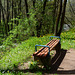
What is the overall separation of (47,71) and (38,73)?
455mm

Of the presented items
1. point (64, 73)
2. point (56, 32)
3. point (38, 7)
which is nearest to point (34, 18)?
point (38, 7)

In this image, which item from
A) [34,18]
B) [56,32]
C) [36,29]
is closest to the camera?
[56,32]

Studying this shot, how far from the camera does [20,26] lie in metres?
13.0

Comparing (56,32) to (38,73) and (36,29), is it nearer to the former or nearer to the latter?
(36,29)

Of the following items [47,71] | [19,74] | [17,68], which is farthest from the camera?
[17,68]

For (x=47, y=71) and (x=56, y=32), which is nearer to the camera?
(x=47, y=71)

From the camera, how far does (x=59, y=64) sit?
16.7 feet

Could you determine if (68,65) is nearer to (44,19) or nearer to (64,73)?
(64,73)

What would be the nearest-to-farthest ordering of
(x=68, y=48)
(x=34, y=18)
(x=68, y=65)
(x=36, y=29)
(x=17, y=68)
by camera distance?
(x=17, y=68) → (x=68, y=65) → (x=68, y=48) → (x=34, y=18) → (x=36, y=29)

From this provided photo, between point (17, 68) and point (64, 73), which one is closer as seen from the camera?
point (64, 73)

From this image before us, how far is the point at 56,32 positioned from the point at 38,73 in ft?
21.5

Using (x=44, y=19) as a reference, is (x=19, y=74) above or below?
below

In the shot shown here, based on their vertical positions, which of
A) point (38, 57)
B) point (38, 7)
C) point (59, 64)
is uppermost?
point (38, 7)

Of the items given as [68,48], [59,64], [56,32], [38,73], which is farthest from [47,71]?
[56,32]
